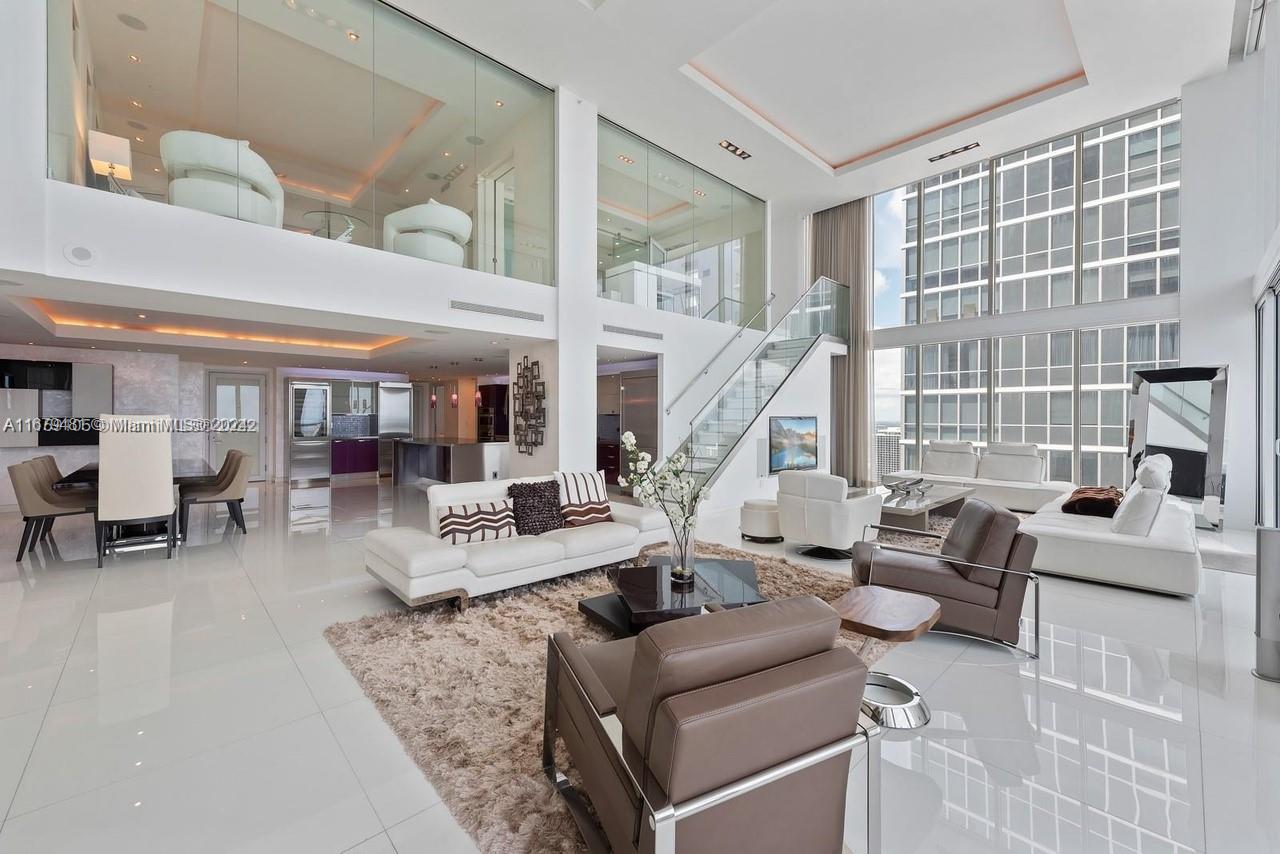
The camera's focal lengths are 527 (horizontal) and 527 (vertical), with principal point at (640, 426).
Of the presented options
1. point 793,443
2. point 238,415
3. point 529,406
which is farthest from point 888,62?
point 238,415

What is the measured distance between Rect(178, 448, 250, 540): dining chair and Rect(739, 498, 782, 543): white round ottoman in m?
5.97

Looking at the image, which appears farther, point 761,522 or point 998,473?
point 998,473

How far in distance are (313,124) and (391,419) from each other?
297 inches

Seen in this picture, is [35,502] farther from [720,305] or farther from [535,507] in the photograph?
[720,305]

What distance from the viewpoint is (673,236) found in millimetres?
9461

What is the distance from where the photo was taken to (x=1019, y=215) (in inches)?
374

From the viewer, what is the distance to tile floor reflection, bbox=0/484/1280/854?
193 centimetres

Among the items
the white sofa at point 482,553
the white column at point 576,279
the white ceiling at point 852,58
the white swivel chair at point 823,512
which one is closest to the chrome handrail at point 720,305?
the white ceiling at point 852,58

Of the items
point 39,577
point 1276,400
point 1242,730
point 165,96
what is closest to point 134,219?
point 165,96

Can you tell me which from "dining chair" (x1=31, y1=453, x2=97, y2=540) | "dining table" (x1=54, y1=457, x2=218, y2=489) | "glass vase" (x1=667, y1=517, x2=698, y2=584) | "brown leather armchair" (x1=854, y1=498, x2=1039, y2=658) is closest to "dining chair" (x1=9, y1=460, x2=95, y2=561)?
"dining chair" (x1=31, y1=453, x2=97, y2=540)

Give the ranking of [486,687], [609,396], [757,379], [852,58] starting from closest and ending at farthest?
1. [486,687]
2. [852,58]
3. [757,379]
4. [609,396]

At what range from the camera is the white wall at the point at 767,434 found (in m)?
8.57

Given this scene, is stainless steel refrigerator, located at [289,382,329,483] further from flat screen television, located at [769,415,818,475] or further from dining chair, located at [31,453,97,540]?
flat screen television, located at [769,415,818,475]

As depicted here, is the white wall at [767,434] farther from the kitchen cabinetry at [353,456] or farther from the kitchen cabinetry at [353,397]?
the kitchen cabinetry at [353,397]
